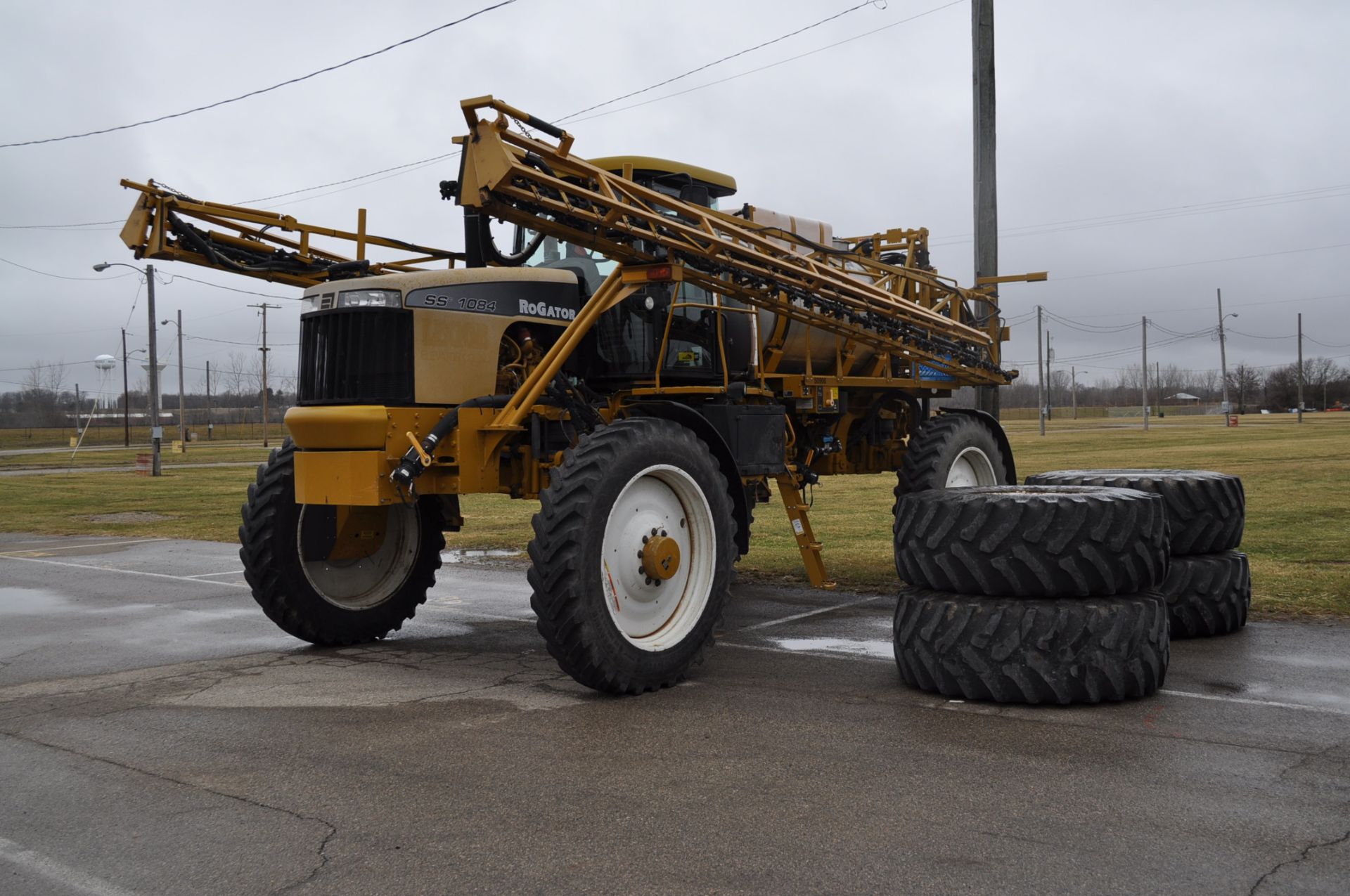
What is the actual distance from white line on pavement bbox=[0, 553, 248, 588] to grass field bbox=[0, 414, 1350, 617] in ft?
9.39

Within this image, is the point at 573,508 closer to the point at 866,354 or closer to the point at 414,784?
the point at 414,784

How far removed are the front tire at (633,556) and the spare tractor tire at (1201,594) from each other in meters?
3.02

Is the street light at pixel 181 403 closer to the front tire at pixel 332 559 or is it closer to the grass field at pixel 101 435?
the grass field at pixel 101 435

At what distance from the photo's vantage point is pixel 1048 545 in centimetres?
631

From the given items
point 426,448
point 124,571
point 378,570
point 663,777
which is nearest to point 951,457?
point 378,570

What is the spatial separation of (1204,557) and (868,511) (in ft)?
34.7

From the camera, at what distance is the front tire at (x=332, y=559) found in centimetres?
803

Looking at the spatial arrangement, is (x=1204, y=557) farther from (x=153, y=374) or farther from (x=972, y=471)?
(x=153, y=374)

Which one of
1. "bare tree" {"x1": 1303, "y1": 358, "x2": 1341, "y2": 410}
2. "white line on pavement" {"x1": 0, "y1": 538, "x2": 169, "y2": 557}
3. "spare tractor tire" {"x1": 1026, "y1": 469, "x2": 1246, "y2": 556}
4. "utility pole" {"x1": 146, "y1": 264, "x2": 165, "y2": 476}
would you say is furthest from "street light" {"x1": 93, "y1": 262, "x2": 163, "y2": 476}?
"bare tree" {"x1": 1303, "y1": 358, "x2": 1341, "y2": 410}

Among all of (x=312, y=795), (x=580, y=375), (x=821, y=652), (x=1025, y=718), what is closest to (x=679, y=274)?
(x=580, y=375)

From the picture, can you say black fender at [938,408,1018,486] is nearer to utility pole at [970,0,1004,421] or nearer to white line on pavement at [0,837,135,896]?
utility pole at [970,0,1004,421]

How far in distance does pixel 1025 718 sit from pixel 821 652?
6.88 feet

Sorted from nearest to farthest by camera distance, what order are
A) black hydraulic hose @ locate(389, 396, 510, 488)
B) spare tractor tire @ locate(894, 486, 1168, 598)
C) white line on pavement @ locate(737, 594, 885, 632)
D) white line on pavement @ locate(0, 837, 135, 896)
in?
white line on pavement @ locate(0, 837, 135, 896)
spare tractor tire @ locate(894, 486, 1168, 598)
black hydraulic hose @ locate(389, 396, 510, 488)
white line on pavement @ locate(737, 594, 885, 632)

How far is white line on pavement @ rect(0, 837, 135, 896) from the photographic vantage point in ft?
12.9
